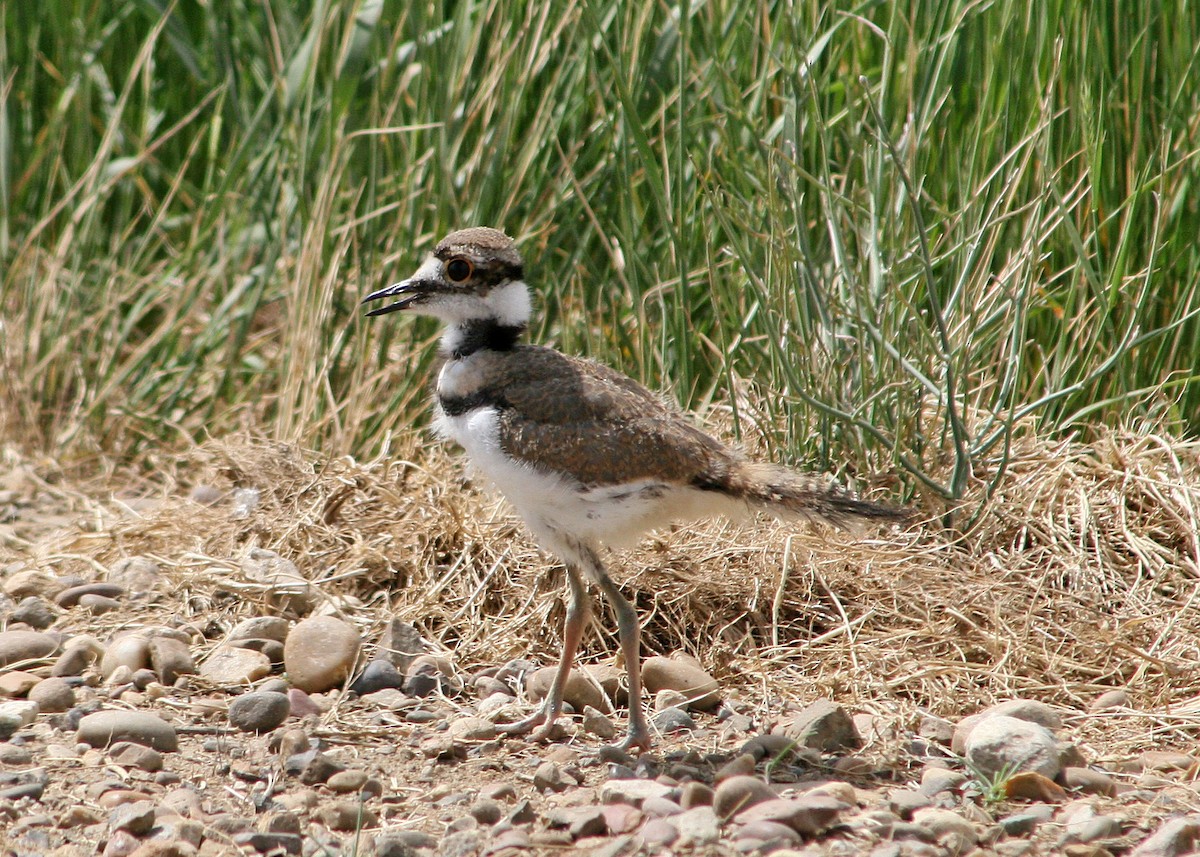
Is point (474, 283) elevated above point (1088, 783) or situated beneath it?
elevated above

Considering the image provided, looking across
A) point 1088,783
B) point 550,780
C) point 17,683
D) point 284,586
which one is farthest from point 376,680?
point 1088,783

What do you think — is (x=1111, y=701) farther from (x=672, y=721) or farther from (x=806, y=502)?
(x=672, y=721)

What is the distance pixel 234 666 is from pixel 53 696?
39 centimetres

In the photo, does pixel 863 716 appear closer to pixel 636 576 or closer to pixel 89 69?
pixel 636 576

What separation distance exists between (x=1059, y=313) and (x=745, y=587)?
4.03 feet

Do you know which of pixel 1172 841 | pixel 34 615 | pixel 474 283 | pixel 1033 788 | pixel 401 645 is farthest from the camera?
pixel 34 615

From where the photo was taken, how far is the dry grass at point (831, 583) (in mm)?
3117

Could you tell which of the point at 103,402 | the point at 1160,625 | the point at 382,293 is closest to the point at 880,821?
the point at 1160,625

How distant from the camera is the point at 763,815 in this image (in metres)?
2.39

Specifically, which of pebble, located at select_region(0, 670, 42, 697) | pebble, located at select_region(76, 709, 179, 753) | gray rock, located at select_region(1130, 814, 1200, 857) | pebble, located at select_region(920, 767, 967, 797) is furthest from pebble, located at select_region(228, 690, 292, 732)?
gray rock, located at select_region(1130, 814, 1200, 857)

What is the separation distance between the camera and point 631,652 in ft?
9.66

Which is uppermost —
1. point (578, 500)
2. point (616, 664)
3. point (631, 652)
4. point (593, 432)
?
point (593, 432)

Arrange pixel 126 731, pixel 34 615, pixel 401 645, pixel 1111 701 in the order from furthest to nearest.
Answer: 1. pixel 34 615
2. pixel 401 645
3. pixel 1111 701
4. pixel 126 731

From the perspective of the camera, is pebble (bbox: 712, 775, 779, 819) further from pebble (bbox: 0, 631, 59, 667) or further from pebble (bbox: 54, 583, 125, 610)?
pebble (bbox: 54, 583, 125, 610)
